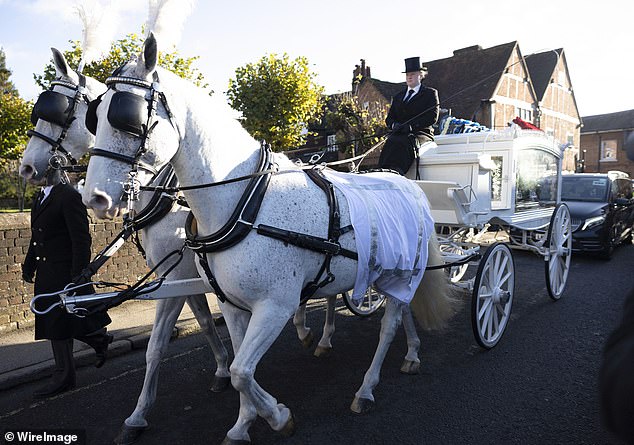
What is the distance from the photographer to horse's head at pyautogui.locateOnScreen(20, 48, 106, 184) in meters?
3.23

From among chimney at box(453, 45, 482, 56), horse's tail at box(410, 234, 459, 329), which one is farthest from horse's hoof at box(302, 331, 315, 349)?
chimney at box(453, 45, 482, 56)

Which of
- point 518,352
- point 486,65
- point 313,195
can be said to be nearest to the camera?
point 313,195

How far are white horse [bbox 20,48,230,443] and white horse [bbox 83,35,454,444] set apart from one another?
0.66 meters

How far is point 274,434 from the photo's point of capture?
2.99 metres

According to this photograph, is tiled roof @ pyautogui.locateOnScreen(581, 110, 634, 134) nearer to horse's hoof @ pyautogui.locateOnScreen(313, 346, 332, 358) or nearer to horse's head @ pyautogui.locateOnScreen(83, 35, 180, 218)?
horse's hoof @ pyautogui.locateOnScreen(313, 346, 332, 358)

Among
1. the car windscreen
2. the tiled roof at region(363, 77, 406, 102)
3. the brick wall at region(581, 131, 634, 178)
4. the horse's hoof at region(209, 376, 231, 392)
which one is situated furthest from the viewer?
the brick wall at region(581, 131, 634, 178)

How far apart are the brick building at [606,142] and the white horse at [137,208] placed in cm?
4179

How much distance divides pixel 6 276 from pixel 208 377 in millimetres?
3069

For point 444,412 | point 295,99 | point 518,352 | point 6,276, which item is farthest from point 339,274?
point 295,99

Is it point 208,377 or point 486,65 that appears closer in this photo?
point 208,377

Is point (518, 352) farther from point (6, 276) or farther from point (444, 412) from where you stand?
point (6, 276)

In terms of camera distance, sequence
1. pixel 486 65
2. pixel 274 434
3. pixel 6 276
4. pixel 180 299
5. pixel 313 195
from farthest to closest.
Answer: pixel 486 65 < pixel 6 276 < pixel 180 299 < pixel 274 434 < pixel 313 195

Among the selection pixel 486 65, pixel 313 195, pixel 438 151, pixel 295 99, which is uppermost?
pixel 486 65

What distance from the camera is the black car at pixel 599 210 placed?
9422 millimetres
